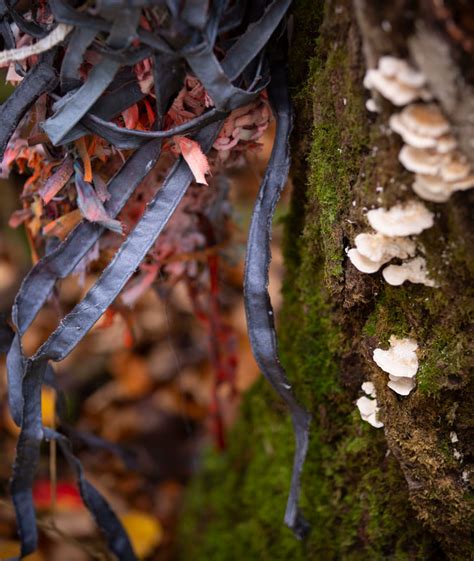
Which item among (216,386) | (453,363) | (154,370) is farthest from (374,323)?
(154,370)

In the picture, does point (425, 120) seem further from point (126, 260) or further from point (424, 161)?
point (126, 260)

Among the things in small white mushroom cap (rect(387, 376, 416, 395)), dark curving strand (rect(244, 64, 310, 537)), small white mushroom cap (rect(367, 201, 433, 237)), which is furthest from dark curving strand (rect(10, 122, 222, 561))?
small white mushroom cap (rect(387, 376, 416, 395))

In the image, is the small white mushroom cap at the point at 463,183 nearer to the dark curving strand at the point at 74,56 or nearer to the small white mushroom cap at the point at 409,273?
the small white mushroom cap at the point at 409,273

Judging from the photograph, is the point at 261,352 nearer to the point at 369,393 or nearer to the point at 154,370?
the point at 369,393

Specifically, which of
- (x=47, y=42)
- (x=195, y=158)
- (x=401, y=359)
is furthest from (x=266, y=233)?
(x=47, y=42)

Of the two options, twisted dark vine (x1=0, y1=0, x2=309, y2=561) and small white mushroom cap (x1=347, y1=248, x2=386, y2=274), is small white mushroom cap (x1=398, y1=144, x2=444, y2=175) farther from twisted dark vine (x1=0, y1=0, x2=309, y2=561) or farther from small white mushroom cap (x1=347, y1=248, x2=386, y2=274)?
twisted dark vine (x1=0, y1=0, x2=309, y2=561)
